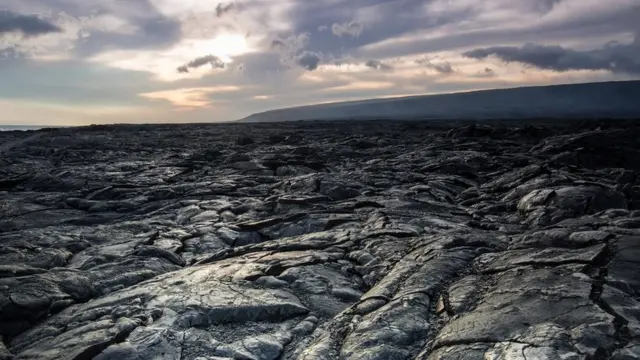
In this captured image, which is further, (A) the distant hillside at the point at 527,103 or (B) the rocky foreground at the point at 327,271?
(A) the distant hillside at the point at 527,103

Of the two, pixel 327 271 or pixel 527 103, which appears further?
pixel 527 103

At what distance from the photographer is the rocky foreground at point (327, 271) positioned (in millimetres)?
5465

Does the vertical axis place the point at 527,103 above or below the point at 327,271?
below

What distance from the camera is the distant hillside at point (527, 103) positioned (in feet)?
445

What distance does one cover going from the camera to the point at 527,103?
158 metres

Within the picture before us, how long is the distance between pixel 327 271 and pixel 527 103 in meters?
168

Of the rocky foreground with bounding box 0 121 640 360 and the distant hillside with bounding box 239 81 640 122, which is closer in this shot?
the rocky foreground with bounding box 0 121 640 360

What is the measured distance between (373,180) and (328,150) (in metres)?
10.5

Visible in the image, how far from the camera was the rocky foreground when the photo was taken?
5.46 m

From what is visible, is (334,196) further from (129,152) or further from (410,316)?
(129,152)

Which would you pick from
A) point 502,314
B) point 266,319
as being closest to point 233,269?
point 266,319

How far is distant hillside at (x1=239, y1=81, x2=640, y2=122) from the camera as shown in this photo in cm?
13575

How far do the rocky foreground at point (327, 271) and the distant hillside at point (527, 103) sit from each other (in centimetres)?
11833

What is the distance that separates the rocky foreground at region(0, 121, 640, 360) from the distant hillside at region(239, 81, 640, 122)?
118327mm
